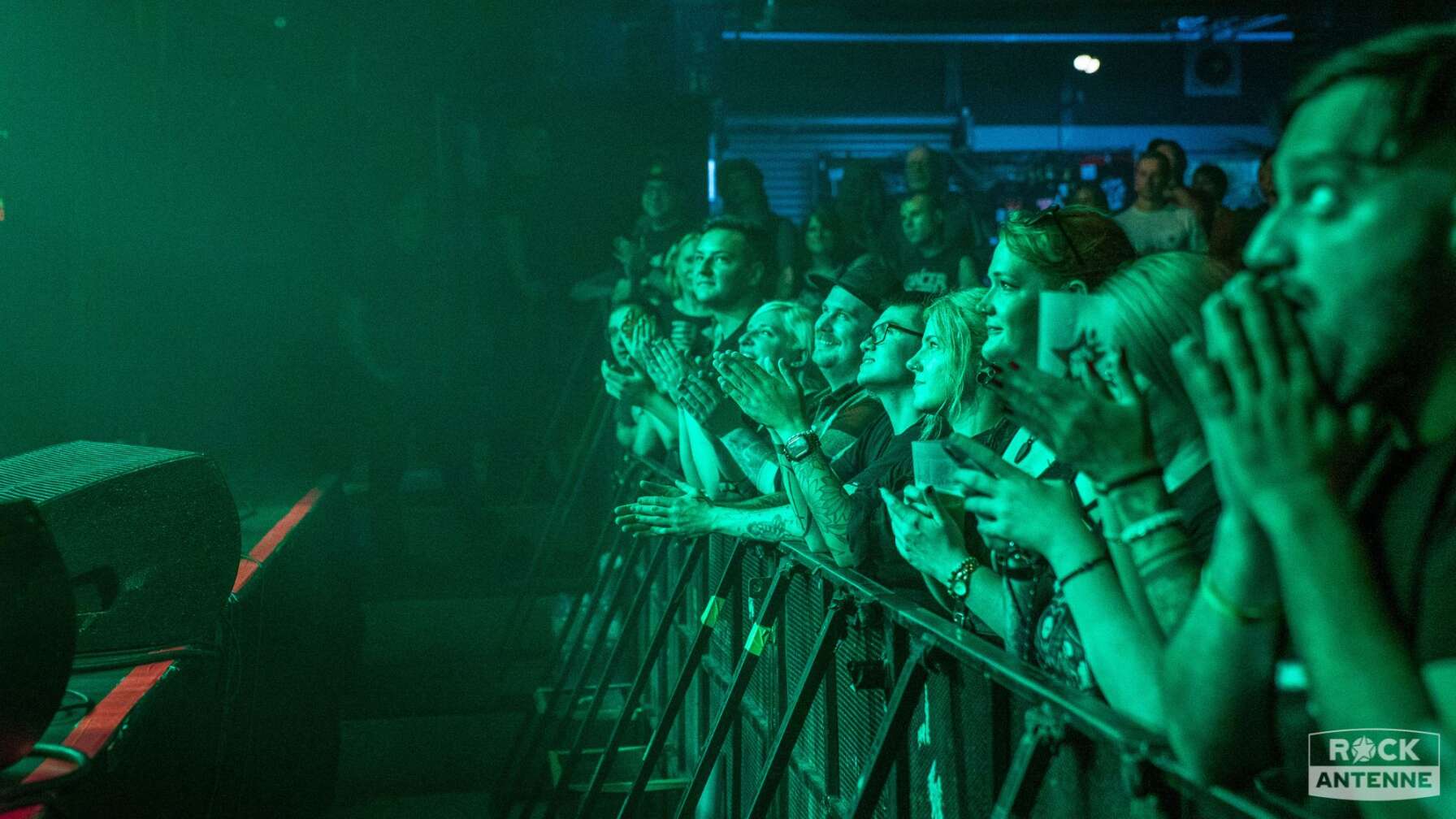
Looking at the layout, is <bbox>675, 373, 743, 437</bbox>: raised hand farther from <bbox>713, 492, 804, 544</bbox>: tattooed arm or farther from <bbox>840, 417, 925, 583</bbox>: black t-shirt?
<bbox>840, 417, 925, 583</bbox>: black t-shirt

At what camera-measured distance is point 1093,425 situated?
1592mm

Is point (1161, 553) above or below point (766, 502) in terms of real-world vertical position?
above

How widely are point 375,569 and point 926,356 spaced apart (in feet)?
19.2

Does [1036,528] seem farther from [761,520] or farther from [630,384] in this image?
[630,384]

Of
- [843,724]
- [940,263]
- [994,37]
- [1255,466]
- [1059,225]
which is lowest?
[843,724]

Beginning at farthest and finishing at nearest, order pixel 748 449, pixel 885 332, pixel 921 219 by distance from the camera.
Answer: pixel 921 219 < pixel 748 449 < pixel 885 332

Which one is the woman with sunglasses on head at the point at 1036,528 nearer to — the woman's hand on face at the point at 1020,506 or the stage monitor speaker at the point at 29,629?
the woman's hand on face at the point at 1020,506

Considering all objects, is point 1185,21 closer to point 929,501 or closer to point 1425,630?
point 929,501

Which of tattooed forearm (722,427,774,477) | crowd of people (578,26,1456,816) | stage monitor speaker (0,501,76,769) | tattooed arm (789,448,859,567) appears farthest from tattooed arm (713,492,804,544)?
stage monitor speaker (0,501,76,769)

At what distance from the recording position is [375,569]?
8266mm

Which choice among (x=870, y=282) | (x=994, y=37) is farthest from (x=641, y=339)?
(x=994, y=37)

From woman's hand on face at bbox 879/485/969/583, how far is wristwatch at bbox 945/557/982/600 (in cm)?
1

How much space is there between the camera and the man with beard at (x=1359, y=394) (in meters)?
1.25

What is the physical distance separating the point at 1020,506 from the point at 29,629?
1.81 metres
